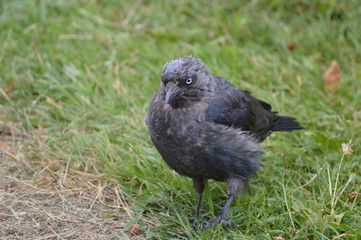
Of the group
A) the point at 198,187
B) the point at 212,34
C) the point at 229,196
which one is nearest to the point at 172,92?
the point at 198,187

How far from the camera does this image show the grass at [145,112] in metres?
3.99

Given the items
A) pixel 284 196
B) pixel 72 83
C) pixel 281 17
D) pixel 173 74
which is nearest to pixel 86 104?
pixel 72 83

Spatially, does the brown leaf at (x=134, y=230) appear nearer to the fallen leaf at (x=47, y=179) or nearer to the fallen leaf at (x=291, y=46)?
the fallen leaf at (x=47, y=179)

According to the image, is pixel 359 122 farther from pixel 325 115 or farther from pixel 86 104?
pixel 86 104

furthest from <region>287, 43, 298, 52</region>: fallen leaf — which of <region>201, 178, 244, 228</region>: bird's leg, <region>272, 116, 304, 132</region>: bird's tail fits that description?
<region>201, 178, 244, 228</region>: bird's leg

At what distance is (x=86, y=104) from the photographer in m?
5.56

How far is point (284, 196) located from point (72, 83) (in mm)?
2934

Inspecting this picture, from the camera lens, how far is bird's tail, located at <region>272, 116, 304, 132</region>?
480 centimetres

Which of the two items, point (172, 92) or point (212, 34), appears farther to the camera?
point (212, 34)

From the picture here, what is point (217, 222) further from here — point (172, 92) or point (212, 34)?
point (212, 34)

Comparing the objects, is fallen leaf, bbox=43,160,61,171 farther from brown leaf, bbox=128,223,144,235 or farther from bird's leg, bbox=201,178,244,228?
bird's leg, bbox=201,178,244,228

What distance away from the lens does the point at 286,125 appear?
191 inches

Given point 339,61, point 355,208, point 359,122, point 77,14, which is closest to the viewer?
point 355,208

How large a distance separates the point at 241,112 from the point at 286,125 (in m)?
0.73
